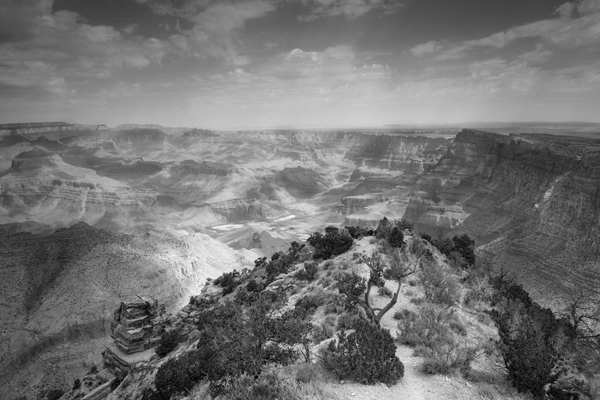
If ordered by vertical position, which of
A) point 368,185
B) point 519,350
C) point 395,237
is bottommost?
point 368,185

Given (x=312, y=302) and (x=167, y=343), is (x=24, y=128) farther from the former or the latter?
(x=312, y=302)

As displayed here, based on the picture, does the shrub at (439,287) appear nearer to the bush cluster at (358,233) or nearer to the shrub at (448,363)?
the shrub at (448,363)

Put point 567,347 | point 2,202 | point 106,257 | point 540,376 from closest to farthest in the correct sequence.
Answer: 1. point 540,376
2. point 567,347
3. point 106,257
4. point 2,202

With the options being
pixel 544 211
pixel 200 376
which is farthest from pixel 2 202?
pixel 544 211

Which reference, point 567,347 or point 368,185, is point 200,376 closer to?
point 567,347

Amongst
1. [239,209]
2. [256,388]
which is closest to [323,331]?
[256,388]

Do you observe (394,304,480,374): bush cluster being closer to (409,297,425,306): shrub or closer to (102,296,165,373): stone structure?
(409,297,425,306): shrub
